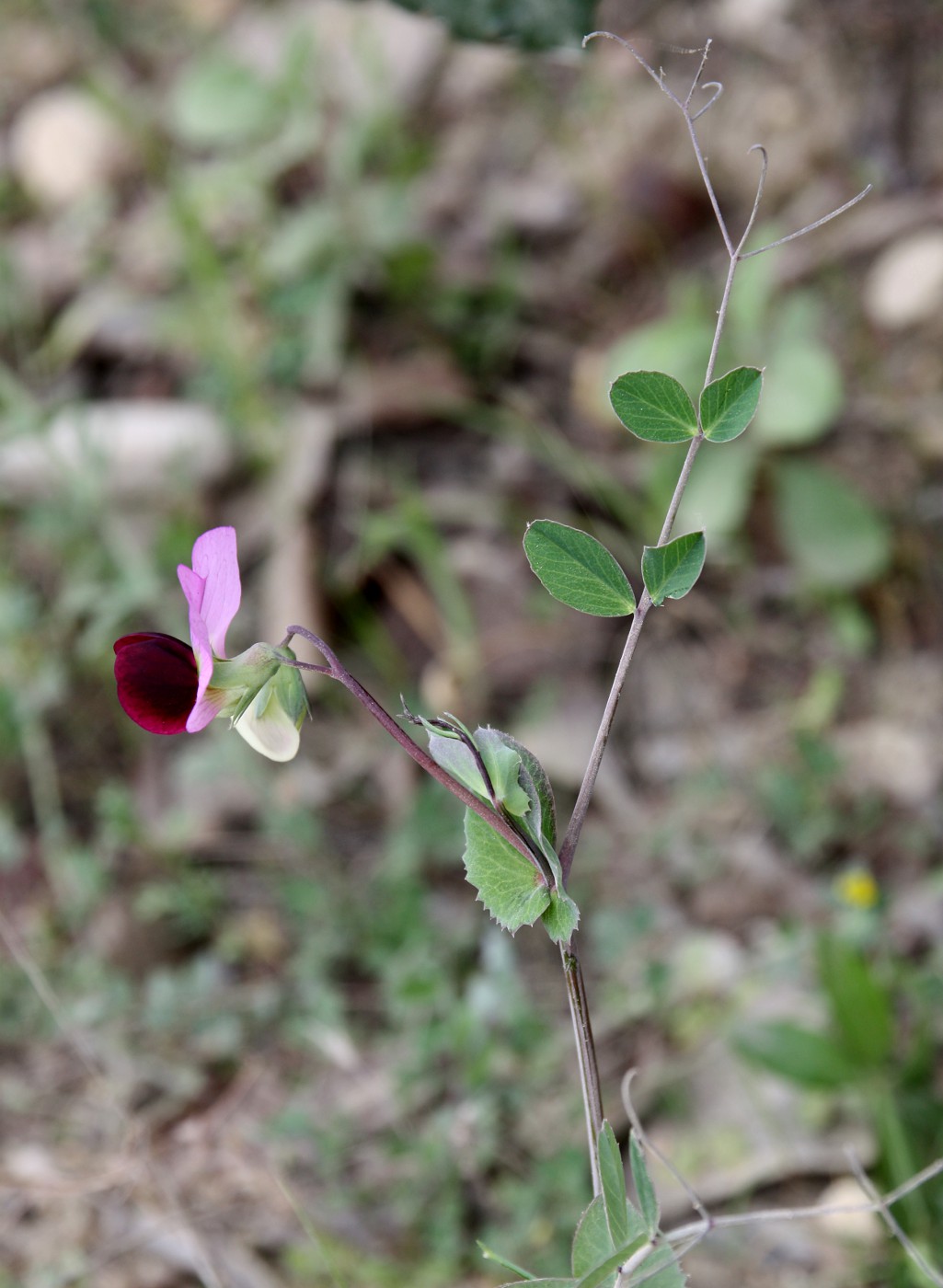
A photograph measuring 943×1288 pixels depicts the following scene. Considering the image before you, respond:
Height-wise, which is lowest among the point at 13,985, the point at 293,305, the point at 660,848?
the point at 660,848

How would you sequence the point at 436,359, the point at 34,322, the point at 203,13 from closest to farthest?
the point at 436,359 → the point at 34,322 → the point at 203,13

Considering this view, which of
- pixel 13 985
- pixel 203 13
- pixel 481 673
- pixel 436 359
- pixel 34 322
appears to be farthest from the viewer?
pixel 203 13

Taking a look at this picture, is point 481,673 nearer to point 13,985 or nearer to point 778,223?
point 13,985

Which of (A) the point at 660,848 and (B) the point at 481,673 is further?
(B) the point at 481,673

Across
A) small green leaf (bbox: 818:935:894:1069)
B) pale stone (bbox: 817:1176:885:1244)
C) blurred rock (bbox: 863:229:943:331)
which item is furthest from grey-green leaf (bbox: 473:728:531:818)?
blurred rock (bbox: 863:229:943:331)

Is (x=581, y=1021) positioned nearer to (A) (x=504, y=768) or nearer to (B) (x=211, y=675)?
(A) (x=504, y=768)

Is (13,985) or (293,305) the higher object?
(293,305)

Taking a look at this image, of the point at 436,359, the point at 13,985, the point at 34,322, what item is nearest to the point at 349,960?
the point at 13,985

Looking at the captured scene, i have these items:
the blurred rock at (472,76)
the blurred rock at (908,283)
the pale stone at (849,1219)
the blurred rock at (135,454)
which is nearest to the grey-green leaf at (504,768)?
the pale stone at (849,1219)
